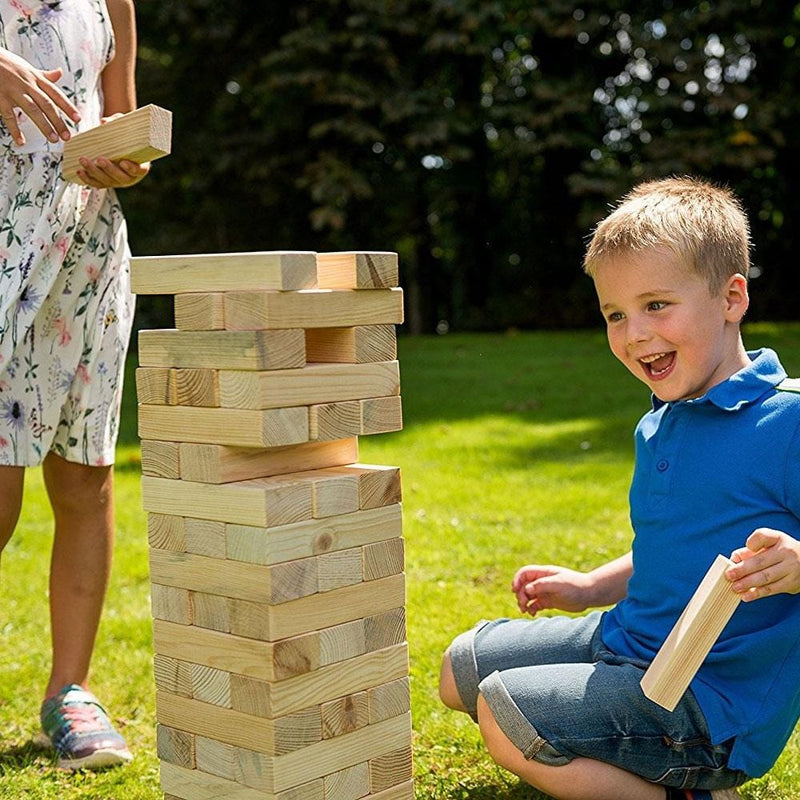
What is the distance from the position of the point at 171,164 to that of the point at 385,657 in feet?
40.2

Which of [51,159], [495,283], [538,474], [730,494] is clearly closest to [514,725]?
[730,494]

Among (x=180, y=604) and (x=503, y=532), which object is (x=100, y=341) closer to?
(x=180, y=604)

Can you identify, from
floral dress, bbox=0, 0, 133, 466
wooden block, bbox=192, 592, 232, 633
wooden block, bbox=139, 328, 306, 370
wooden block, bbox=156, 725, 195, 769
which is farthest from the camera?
floral dress, bbox=0, 0, 133, 466

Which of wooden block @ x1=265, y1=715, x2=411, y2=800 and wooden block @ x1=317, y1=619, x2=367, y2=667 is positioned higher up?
wooden block @ x1=317, y1=619, x2=367, y2=667

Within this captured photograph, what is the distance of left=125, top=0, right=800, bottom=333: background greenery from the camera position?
1201cm

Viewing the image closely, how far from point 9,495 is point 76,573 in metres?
0.31

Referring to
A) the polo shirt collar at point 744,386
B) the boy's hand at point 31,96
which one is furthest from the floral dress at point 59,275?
the polo shirt collar at point 744,386

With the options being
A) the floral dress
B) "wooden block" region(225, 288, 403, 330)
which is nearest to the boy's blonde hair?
"wooden block" region(225, 288, 403, 330)

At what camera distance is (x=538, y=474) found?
5379mm

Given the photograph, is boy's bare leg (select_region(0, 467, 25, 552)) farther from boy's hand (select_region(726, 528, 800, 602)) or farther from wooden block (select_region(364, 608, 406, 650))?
boy's hand (select_region(726, 528, 800, 602))

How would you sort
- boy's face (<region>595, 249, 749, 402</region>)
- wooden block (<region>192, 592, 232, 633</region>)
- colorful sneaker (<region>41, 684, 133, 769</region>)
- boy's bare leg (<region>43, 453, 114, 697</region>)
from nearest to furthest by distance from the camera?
wooden block (<region>192, 592, 232, 633</region>) < boy's face (<region>595, 249, 749, 402</region>) < colorful sneaker (<region>41, 684, 133, 769</region>) < boy's bare leg (<region>43, 453, 114, 697</region>)

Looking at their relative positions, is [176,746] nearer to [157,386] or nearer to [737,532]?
[157,386]

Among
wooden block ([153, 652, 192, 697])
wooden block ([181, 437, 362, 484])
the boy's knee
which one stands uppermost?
wooden block ([181, 437, 362, 484])

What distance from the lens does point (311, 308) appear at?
198 cm
